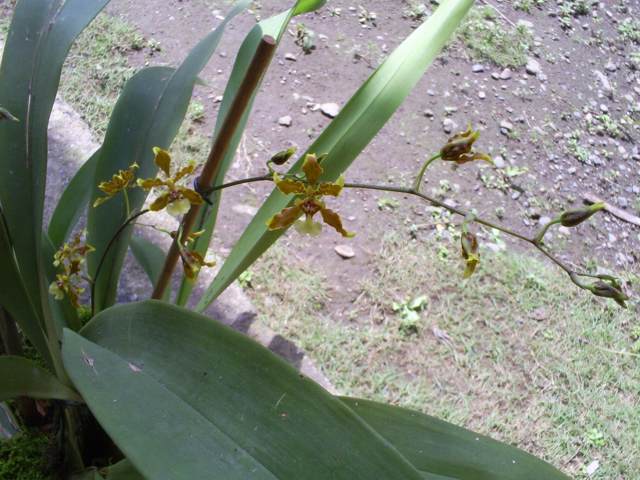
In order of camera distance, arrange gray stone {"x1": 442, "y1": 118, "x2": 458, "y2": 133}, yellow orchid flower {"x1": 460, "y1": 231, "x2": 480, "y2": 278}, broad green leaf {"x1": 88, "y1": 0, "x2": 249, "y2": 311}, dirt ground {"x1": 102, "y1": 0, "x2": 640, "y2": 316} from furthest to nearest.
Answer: gray stone {"x1": 442, "y1": 118, "x2": 458, "y2": 133}
dirt ground {"x1": 102, "y1": 0, "x2": 640, "y2": 316}
broad green leaf {"x1": 88, "y1": 0, "x2": 249, "y2": 311}
yellow orchid flower {"x1": 460, "y1": 231, "x2": 480, "y2": 278}

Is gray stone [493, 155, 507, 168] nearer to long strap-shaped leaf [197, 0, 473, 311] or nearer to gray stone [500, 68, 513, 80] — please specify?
gray stone [500, 68, 513, 80]

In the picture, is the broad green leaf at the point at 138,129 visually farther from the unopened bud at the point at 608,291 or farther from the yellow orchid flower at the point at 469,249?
the unopened bud at the point at 608,291

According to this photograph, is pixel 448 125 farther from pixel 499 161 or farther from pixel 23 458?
pixel 23 458

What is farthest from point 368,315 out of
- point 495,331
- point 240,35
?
point 240,35

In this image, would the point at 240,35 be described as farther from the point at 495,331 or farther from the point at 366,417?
the point at 366,417

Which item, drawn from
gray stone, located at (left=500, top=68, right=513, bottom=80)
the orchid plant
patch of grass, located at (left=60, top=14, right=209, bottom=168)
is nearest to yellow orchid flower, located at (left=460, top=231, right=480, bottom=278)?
the orchid plant

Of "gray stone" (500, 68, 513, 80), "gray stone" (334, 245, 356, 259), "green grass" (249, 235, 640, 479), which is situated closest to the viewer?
"green grass" (249, 235, 640, 479)

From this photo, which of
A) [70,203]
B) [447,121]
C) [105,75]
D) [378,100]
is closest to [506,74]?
[447,121]
